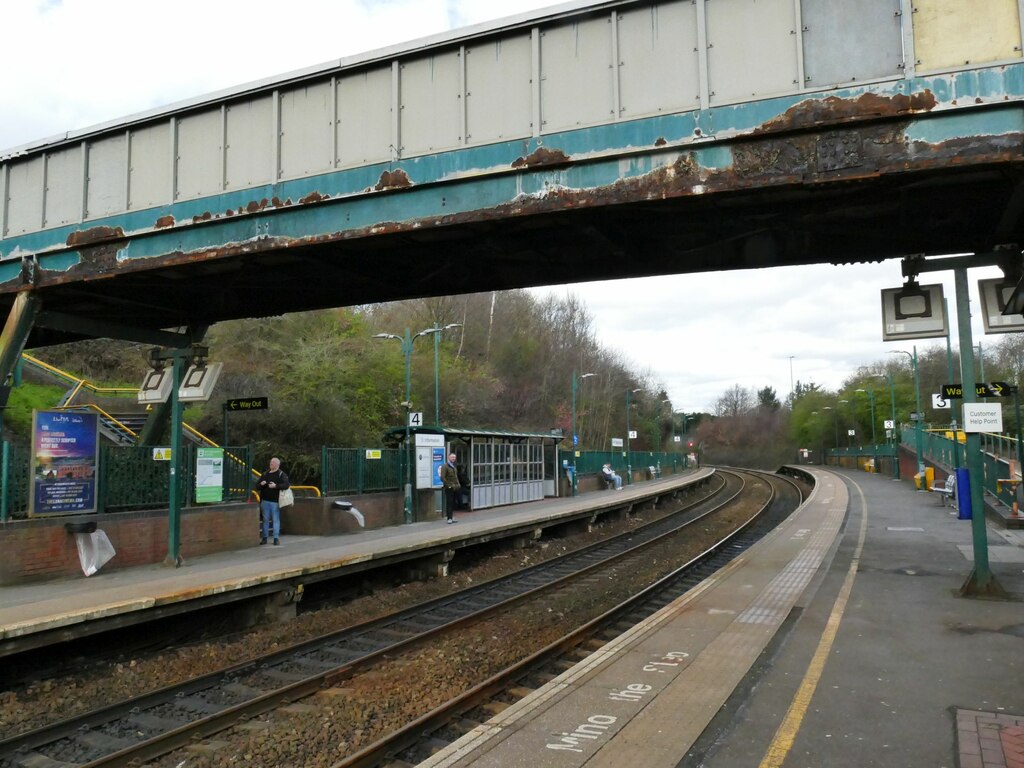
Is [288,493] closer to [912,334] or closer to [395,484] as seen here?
[395,484]

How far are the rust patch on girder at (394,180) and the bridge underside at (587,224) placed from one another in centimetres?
2

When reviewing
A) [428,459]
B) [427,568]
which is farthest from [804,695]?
[428,459]

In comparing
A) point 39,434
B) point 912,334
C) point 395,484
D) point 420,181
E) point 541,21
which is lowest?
point 395,484

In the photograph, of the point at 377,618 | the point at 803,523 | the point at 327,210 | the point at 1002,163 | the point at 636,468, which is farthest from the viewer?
the point at 636,468

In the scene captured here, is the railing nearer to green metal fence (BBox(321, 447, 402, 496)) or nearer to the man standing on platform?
green metal fence (BBox(321, 447, 402, 496))

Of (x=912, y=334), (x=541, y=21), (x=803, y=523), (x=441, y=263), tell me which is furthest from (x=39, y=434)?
(x=803, y=523)

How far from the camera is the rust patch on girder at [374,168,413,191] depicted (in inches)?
349

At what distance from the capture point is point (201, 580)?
33.4 ft

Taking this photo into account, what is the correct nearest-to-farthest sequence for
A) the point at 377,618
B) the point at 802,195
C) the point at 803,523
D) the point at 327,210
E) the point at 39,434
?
the point at 802,195
the point at 327,210
the point at 377,618
the point at 39,434
the point at 803,523

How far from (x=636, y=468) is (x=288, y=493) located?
123ft

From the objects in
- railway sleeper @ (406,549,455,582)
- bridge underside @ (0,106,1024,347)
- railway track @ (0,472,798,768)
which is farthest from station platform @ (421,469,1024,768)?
railway sleeper @ (406,549,455,582)

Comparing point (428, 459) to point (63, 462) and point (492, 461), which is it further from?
point (63, 462)

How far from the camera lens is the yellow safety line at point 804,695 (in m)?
4.74

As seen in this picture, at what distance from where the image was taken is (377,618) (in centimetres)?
1013
